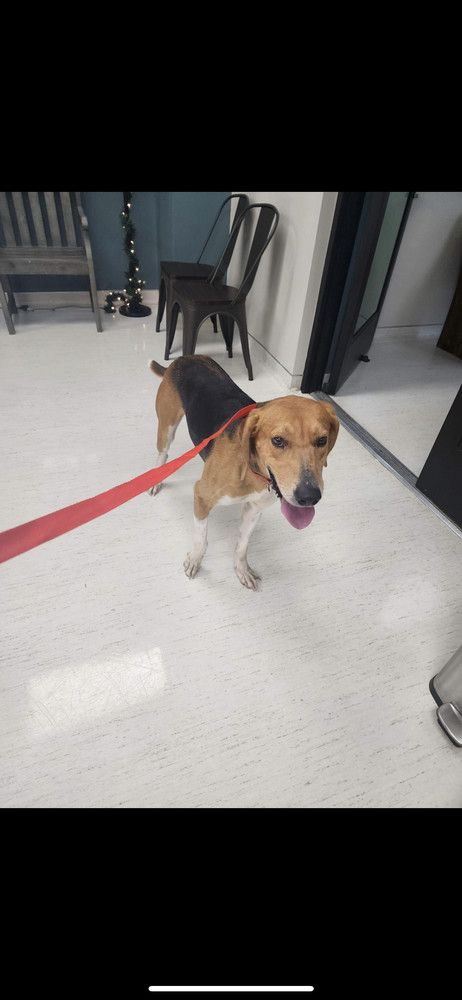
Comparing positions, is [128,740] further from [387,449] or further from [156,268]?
[156,268]

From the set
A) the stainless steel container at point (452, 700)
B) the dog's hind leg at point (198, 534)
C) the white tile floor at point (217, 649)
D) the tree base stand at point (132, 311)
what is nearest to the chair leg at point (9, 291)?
the tree base stand at point (132, 311)

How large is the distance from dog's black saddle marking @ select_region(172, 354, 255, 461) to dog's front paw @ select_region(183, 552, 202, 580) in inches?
15.0

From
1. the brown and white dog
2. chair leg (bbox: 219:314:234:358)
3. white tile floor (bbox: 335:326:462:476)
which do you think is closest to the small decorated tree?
chair leg (bbox: 219:314:234:358)

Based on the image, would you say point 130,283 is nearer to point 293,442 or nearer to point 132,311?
point 132,311

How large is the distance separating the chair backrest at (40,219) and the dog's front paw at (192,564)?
11.1 feet

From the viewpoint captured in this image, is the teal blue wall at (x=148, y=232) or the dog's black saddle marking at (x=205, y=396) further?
the teal blue wall at (x=148, y=232)

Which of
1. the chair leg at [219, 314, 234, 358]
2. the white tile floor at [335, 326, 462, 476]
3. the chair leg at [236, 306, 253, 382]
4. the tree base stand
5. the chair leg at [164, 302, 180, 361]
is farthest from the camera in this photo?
the tree base stand

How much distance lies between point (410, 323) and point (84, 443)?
11.0ft

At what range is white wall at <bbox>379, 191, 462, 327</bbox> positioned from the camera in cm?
353

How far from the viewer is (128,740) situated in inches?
48.1

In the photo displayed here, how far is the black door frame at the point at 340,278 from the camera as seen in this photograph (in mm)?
2409

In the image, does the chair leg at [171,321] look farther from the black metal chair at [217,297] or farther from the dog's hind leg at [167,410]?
the dog's hind leg at [167,410]

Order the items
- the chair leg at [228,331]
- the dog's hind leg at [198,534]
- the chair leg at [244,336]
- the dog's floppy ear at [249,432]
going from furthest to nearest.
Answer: the chair leg at [228,331] → the chair leg at [244,336] → the dog's hind leg at [198,534] → the dog's floppy ear at [249,432]

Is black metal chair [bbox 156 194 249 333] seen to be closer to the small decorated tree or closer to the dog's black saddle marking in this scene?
the small decorated tree
